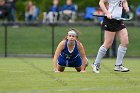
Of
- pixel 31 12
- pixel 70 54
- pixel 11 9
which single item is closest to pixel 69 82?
pixel 70 54

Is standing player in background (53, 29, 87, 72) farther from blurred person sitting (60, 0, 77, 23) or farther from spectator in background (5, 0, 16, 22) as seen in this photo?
spectator in background (5, 0, 16, 22)

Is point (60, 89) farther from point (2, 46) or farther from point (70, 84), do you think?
point (2, 46)

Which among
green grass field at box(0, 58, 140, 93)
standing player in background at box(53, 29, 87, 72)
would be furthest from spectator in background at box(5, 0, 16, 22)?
green grass field at box(0, 58, 140, 93)

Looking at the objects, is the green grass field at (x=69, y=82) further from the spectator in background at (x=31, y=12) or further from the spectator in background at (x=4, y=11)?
the spectator in background at (x=31, y=12)

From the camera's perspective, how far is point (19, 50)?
26.2 meters

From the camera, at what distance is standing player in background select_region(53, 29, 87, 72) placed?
1483 cm

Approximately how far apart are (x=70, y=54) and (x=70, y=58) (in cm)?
13

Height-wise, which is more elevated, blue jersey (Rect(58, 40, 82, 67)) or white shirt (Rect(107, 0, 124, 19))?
white shirt (Rect(107, 0, 124, 19))

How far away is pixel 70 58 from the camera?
15227 millimetres

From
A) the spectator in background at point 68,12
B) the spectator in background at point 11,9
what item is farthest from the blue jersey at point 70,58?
the spectator in background at point 11,9

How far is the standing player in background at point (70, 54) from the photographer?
1483 cm

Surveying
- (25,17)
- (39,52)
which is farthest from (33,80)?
(25,17)

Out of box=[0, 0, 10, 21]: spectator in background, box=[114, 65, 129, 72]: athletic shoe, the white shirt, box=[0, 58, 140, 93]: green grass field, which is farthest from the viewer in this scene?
box=[0, 0, 10, 21]: spectator in background

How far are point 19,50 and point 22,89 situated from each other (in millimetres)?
14762
